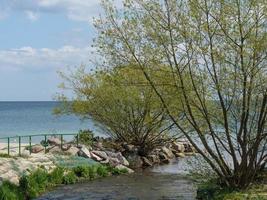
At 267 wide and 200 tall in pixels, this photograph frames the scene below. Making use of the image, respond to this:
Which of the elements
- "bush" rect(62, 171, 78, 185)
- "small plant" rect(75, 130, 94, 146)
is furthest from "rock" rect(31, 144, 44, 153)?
"bush" rect(62, 171, 78, 185)

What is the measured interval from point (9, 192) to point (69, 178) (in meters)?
5.88

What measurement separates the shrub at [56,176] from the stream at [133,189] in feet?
1.55

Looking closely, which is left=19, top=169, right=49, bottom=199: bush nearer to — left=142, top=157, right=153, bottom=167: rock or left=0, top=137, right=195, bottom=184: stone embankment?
left=0, top=137, right=195, bottom=184: stone embankment

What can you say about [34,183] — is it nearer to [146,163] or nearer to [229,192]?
[229,192]

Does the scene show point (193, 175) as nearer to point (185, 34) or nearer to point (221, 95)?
point (221, 95)

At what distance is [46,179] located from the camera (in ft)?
78.3

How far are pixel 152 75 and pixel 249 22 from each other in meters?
3.45

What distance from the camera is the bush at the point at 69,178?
25188 millimetres

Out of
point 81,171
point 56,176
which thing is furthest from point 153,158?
point 56,176

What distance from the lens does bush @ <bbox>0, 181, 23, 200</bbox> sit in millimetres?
19234

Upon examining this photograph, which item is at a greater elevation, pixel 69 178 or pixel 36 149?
pixel 36 149

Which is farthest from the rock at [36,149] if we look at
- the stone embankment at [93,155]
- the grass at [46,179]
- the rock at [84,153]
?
the grass at [46,179]

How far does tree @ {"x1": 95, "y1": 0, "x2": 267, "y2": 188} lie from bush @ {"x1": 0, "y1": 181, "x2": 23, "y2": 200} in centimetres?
566

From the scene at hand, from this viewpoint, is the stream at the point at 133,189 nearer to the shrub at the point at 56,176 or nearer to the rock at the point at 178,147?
the shrub at the point at 56,176
